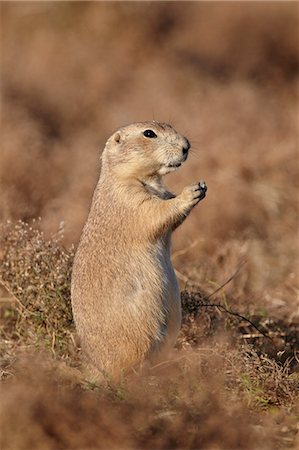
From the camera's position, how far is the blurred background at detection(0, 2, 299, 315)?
31.0 feet

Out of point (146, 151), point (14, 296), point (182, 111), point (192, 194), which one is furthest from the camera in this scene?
point (182, 111)

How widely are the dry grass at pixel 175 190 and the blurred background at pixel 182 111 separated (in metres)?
0.03

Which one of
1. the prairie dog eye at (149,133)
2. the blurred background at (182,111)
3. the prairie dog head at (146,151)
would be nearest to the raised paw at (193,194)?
the prairie dog head at (146,151)

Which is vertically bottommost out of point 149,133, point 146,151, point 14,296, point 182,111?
point 14,296

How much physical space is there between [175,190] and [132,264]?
17.2 feet

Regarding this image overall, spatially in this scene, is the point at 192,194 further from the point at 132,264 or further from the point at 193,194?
the point at 132,264

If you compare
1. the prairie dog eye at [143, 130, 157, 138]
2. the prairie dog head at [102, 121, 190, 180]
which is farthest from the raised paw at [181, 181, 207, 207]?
the prairie dog eye at [143, 130, 157, 138]

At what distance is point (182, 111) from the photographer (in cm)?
1277

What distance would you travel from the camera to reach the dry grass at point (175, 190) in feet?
15.1

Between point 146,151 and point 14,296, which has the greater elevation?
point 146,151

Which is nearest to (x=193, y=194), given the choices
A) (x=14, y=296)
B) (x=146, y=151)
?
(x=146, y=151)

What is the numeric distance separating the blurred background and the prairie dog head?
1903 mm

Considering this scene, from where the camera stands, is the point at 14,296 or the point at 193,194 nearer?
the point at 193,194

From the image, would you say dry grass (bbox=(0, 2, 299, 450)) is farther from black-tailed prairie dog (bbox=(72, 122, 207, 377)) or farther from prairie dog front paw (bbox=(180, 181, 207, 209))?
prairie dog front paw (bbox=(180, 181, 207, 209))
